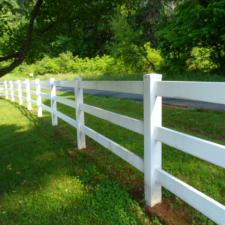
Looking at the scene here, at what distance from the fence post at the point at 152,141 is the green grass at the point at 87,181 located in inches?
6.8

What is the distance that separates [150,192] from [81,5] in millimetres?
3572

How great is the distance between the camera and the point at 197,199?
3619 millimetres

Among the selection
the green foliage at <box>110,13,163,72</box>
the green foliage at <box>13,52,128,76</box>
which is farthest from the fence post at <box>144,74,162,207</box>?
the green foliage at <box>13,52,128,76</box>

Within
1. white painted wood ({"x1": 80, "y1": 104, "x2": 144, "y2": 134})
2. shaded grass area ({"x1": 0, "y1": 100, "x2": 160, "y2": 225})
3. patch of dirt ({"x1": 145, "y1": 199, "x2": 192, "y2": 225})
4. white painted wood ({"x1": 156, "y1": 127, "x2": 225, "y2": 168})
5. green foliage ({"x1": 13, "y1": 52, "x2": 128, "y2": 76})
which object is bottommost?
green foliage ({"x1": 13, "y1": 52, "x2": 128, "y2": 76})

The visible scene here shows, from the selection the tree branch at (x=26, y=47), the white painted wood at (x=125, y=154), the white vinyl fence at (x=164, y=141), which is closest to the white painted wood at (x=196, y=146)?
the white vinyl fence at (x=164, y=141)

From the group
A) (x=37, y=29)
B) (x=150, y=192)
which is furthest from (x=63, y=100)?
(x=150, y=192)

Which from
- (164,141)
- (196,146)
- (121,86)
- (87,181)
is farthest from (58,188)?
(196,146)

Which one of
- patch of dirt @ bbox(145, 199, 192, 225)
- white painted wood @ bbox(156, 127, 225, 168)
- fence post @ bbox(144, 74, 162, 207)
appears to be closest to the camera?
white painted wood @ bbox(156, 127, 225, 168)

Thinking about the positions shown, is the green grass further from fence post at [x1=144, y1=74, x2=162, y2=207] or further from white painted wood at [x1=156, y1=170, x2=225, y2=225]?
white painted wood at [x1=156, y1=170, x2=225, y2=225]

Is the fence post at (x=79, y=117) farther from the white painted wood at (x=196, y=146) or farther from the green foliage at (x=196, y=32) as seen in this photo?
the green foliage at (x=196, y=32)

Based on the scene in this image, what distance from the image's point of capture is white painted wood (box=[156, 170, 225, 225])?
333 cm

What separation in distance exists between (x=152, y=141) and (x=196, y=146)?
84cm

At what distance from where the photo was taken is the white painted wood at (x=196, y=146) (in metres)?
3.25

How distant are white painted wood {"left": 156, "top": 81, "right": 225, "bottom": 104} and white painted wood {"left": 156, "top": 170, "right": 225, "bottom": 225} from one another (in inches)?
32.1
